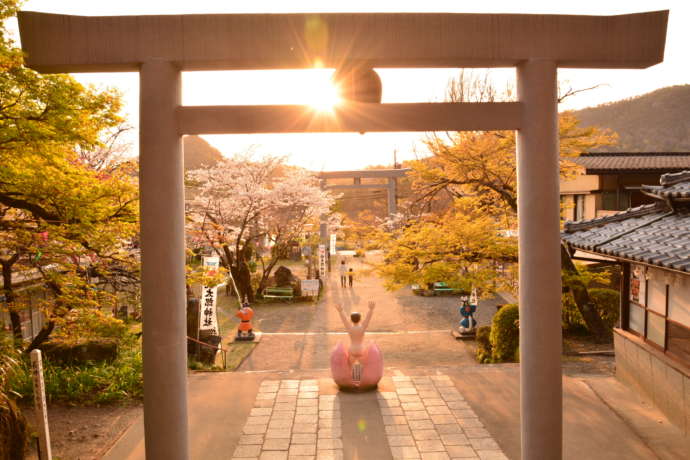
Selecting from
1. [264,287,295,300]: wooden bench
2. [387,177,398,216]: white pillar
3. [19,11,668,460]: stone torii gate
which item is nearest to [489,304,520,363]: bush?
[19,11,668,460]: stone torii gate

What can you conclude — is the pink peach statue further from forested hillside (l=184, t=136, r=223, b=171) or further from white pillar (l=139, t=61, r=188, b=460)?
forested hillside (l=184, t=136, r=223, b=171)

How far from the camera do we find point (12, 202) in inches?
255

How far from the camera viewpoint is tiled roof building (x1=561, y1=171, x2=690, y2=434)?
275 inches

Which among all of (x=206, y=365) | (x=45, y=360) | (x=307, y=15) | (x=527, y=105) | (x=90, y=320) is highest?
(x=307, y=15)

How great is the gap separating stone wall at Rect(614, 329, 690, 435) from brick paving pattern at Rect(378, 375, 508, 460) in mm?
2809

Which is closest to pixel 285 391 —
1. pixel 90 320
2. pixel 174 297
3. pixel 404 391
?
pixel 404 391

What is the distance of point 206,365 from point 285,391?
402 centimetres

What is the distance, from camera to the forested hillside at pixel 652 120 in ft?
183

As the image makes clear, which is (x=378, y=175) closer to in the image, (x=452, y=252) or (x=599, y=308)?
(x=599, y=308)

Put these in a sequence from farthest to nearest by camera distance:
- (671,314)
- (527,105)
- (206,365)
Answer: (206,365) < (671,314) < (527,105)

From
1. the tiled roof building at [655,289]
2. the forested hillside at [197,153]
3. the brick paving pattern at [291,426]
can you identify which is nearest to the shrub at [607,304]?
the tiled roof building at [655,289]

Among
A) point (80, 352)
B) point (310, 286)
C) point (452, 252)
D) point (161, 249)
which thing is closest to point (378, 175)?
point (310, 286)

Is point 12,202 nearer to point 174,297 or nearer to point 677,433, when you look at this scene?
point 174,297

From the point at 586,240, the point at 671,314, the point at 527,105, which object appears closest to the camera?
the point at 527,105
